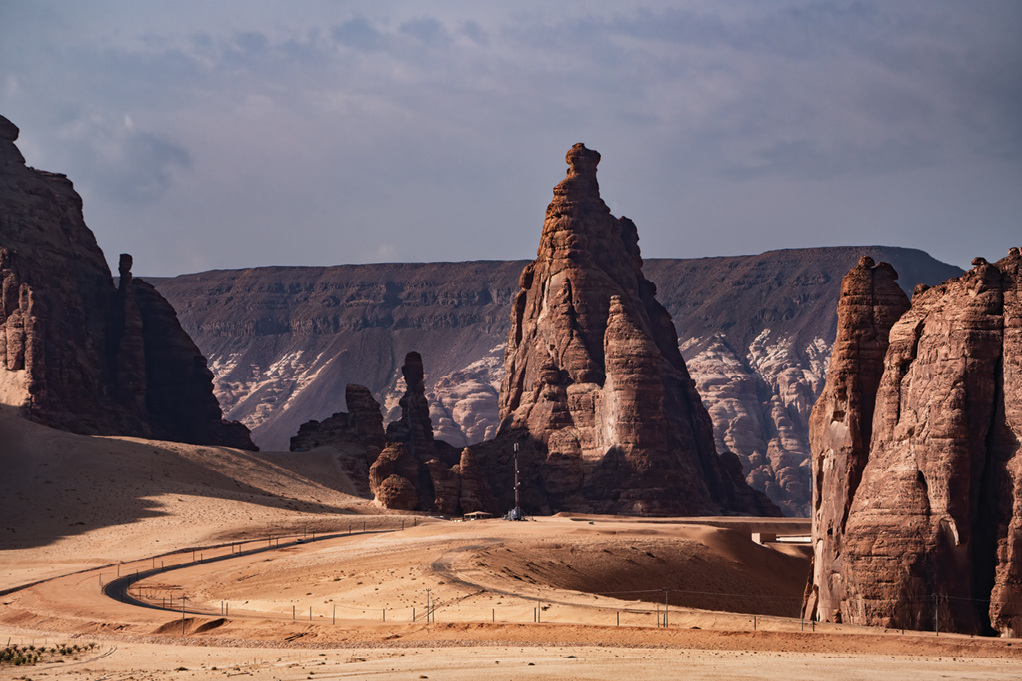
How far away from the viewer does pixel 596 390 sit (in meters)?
115

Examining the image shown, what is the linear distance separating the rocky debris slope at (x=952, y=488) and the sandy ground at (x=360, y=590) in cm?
292

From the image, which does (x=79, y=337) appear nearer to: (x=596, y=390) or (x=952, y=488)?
(x=596, y=390)

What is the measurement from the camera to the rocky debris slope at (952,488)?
133 feet

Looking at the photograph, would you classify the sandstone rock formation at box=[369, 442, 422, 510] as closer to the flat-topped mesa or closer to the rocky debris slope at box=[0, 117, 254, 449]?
the flat-topped mesa

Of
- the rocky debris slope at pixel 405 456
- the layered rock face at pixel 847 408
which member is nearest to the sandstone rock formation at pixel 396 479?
the rocky debris slope at pixel 405 456

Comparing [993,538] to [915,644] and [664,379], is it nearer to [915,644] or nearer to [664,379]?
[915,644]

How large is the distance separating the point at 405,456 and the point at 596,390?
60.7 feet

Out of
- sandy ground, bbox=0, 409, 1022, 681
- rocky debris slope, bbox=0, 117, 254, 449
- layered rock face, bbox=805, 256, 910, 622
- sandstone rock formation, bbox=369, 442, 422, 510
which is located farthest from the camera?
rocky debris slope, bbox=0, 117, 254, 449

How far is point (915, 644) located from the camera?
121 ft

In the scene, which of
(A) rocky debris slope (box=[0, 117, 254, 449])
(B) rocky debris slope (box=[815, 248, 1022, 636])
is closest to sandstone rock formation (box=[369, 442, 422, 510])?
(A) rocky debris slope (box=[0, 117, 254, 449])

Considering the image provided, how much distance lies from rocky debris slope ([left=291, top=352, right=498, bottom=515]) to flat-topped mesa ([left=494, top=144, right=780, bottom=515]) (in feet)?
21.6

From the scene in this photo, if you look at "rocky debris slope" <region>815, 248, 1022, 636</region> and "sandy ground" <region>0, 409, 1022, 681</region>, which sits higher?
"rocky debris slope" <region>815, 248, 1022, 636</region>

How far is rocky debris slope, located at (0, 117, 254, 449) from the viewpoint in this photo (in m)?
114

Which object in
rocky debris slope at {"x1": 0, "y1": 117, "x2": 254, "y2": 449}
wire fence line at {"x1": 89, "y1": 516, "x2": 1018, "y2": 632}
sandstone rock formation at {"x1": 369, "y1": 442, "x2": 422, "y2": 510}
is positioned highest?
rocky debris slope at {"x1": 0, "y1": 117, "x2": 254, "y2": 449}
